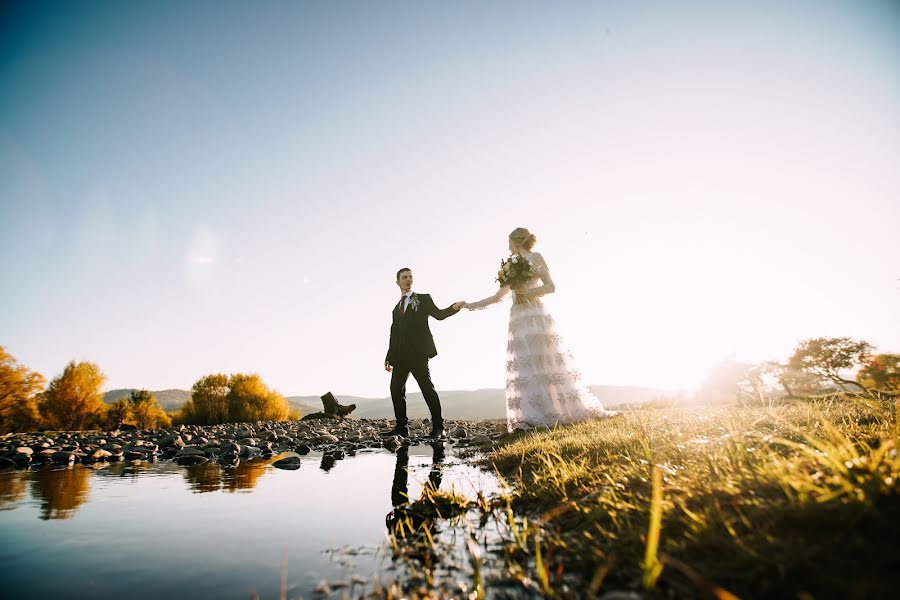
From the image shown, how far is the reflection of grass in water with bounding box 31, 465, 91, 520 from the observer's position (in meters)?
2.77

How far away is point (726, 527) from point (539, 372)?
604 cm

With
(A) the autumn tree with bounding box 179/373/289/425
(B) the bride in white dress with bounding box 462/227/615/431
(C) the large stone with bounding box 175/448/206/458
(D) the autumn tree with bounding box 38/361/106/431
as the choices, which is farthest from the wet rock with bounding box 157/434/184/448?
(D) the autumn tree with bounding box 38/361/106/431

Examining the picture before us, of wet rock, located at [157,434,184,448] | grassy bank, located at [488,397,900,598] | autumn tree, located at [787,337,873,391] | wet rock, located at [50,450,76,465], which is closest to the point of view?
grassy bank, located at [488,397,900,598]

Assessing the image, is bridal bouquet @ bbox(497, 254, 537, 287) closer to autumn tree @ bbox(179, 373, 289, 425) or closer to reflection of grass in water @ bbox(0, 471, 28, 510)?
reflection of grass in water @ bbox(0, 471, 28, 510)

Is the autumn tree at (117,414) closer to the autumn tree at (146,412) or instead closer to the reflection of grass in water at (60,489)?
the autumn tree at (146,412)

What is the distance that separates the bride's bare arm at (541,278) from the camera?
7.82 metres

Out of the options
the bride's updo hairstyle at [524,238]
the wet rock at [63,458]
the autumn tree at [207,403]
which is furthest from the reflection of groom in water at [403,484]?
the autumn tree at [207,403]

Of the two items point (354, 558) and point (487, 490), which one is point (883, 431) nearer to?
point (487, 490)

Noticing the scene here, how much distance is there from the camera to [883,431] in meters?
2.62

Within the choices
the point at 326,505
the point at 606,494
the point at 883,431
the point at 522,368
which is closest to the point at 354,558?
the point at 326,505

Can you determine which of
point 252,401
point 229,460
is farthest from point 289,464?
point 252,401

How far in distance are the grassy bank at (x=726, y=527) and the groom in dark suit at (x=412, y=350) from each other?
5.88 metres

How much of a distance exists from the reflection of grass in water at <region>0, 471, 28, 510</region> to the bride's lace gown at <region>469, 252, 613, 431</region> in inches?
263

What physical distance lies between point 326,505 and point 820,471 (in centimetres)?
316
